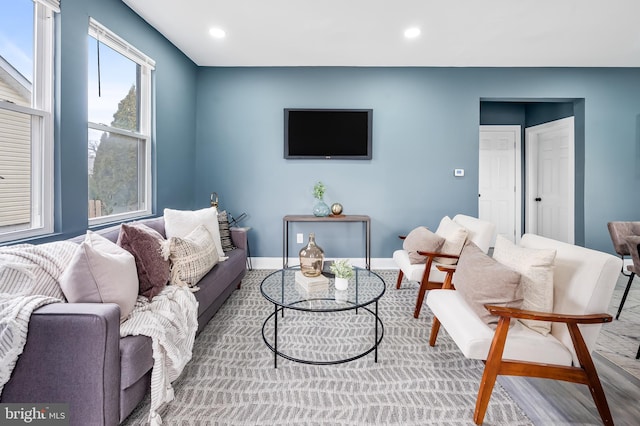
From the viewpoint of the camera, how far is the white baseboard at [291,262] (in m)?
3.99

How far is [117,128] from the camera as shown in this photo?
8.81ft

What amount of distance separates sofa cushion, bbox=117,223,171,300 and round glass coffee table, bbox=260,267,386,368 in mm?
625

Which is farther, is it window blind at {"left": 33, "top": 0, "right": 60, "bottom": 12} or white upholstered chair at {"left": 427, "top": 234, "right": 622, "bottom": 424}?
window blind at {"left": 33, "top": 0, "right": 60, "bottom": 12}

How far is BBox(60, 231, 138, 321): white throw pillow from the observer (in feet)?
4.42

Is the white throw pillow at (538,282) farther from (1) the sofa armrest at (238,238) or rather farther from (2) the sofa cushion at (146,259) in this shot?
(1) the sofa armrest at (238,238)

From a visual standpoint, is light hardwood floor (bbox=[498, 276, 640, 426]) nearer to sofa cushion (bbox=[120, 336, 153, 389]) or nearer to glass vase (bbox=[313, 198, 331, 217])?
sofa cushion (bbox=[120, 336, 153, 389])

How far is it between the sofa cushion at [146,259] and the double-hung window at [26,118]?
66 centimetres

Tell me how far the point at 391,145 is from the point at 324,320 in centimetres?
248

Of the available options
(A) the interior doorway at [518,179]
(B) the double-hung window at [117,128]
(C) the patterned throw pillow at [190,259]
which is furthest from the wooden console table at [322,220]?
(A) the interior doorway at [518,179]

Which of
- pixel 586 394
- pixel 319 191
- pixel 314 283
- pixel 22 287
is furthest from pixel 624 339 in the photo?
pixel 22 287

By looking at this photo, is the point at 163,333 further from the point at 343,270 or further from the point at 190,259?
the point at 343,270

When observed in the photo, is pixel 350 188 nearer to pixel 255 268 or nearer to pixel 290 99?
pixel 290 99

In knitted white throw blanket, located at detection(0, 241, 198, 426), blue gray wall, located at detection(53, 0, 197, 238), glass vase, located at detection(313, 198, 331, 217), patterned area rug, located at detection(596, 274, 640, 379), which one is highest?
blue gray wall, located at detection(53, 0, 197, 238)

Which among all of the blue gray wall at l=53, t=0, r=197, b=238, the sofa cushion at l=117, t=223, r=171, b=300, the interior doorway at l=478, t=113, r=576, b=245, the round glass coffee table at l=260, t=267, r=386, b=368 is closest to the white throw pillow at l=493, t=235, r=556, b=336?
the round glass coffee table at l=260, t=267, r=386, b=368
